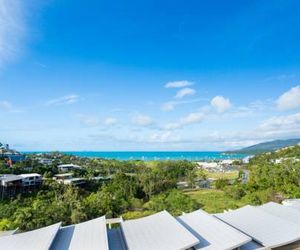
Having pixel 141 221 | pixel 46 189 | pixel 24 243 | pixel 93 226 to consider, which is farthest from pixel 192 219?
pixel 46 189

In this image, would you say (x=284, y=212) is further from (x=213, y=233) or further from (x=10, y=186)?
(x=10, y=186)

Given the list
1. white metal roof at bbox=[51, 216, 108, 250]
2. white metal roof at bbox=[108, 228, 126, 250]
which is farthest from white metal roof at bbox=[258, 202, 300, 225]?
white metal roof at bbox=[51, 216, 108, 250]

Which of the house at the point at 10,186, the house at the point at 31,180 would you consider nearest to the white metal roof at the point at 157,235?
the house at the point at 10,186

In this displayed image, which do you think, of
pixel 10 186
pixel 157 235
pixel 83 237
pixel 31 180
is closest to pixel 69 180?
pixel 31 180

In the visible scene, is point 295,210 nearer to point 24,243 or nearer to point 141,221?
point 141,221

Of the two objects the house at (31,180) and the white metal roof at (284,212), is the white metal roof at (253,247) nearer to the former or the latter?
the white metal roof at (284,212)
